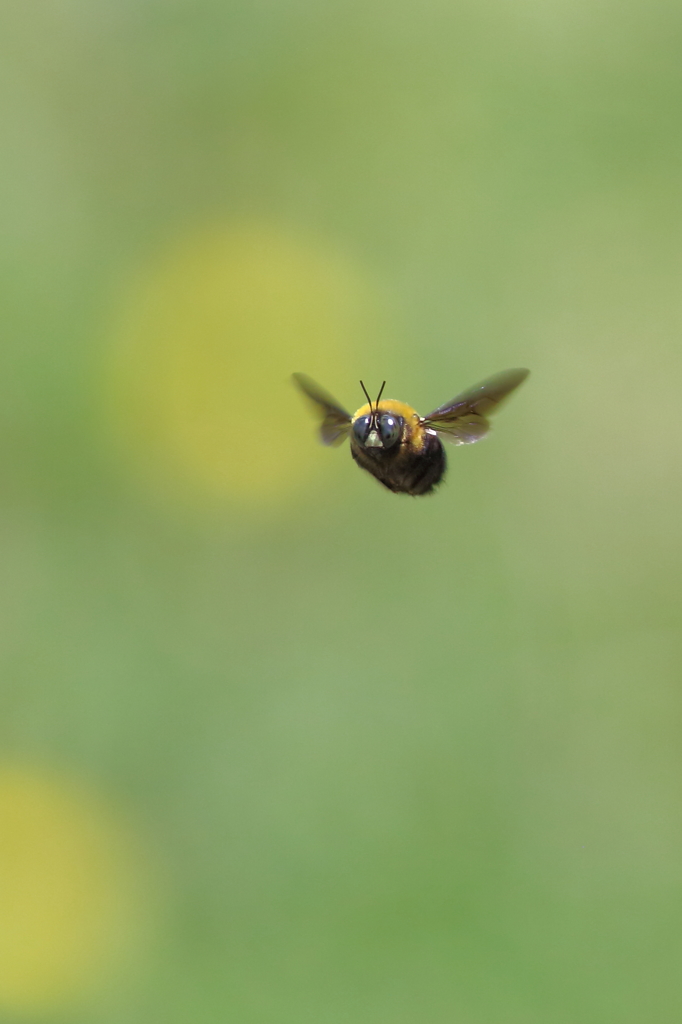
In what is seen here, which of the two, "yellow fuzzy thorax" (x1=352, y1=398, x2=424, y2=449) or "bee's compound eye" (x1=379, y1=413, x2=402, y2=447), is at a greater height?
"yellow fuzzy thorax" (x1=352, y1=398, x2=424, y2=449)

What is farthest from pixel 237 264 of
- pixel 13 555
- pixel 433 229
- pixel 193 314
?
pixel 13 555

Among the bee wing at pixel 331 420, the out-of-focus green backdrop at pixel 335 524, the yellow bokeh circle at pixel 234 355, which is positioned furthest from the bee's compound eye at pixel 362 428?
the yellow bokeh circle at pixel 234 355

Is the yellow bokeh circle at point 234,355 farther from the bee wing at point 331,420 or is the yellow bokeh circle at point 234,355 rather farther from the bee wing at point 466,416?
the bee wing at point 466,416

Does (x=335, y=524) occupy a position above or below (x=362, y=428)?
above

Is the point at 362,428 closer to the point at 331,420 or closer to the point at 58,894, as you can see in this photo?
the point at 331,420

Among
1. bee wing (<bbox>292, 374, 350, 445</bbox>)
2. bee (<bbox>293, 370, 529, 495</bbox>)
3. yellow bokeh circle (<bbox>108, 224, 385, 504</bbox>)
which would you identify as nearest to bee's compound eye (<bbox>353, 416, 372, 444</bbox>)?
bee (<bbox>293, 370, 529, 495</bbox>)

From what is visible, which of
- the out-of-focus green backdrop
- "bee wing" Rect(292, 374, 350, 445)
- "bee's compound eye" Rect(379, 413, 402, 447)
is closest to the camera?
"bee's compound eye" Rect(379, 413, 402, 447)

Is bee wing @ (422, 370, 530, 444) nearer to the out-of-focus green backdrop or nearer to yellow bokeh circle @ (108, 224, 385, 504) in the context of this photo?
the out-of-focus green backdrop

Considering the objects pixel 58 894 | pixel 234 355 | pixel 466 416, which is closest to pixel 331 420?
pixel 466 416
